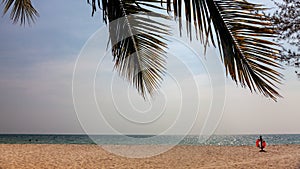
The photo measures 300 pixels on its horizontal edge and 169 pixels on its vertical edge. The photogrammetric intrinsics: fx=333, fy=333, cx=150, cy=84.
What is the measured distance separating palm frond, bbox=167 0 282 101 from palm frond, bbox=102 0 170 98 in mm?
705

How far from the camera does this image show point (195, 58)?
6.75ft

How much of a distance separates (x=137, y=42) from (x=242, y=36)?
3.86 feet

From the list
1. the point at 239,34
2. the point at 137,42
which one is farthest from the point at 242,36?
the point at 137,42

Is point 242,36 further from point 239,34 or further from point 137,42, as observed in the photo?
point 137,42

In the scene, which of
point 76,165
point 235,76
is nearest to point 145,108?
point 235,76

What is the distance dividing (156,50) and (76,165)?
26.5 ft

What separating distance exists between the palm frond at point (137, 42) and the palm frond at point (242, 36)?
2.31 ft

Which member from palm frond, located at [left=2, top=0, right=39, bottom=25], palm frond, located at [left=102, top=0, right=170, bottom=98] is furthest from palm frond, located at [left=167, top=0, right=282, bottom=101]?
palm frond, located at [left=2, top=0, right=39, bottom=25]

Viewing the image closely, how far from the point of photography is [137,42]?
98.3 inches

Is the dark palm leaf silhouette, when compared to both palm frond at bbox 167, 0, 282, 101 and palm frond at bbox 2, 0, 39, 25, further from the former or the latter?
palm frond at bbox 2, 0, 39, 25

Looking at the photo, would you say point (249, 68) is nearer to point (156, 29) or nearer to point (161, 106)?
point (156, 29)

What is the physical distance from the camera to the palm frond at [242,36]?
1.40 metres

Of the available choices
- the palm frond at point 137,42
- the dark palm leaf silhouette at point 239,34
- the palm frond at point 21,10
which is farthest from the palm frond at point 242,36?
the palm frond at point 21,10

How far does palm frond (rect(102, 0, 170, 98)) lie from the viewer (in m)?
2.26
